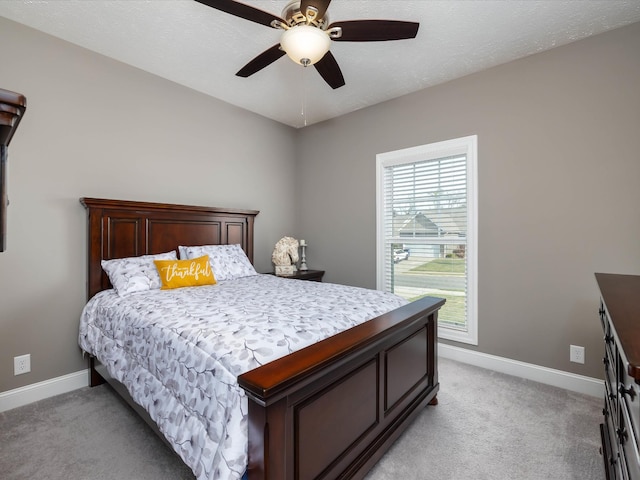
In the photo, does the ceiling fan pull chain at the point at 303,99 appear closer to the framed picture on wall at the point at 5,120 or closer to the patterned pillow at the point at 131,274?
the patterned pillow at the point at 131,274

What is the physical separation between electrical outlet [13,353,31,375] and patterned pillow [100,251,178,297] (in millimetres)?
770

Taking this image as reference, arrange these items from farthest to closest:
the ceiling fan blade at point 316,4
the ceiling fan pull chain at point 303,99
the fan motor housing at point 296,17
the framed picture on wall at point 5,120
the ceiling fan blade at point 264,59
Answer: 1. the ceiling fan pull chain at point 303,99
2. the ceiling fan blade at point 264,59
3. the fan motor housing at point 296,17
4. the ceiling fan blade at point 316,4
5. the framed picture on wall at point 5,120

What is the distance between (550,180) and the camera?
256cm

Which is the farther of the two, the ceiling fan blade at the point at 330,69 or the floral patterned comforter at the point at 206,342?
the ceiling fan blade at the point at 330,69

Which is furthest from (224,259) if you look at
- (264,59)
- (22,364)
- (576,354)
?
(576,354)

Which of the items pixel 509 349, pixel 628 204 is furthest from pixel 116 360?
pixel 628 204

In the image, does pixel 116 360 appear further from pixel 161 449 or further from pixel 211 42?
pixel 211 42

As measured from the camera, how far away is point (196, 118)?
3336mm

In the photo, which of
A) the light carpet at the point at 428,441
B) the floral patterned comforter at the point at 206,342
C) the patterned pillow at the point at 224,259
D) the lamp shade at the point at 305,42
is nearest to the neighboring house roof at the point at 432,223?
the floral patterned comforter at the point at 206,342

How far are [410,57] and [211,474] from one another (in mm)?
3051

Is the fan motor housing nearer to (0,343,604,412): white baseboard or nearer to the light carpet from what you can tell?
the light carpet

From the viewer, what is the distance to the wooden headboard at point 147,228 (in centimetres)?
256

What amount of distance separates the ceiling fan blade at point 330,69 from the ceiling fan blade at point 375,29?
0.67 ft

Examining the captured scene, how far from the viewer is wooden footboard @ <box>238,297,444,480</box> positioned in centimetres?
108
